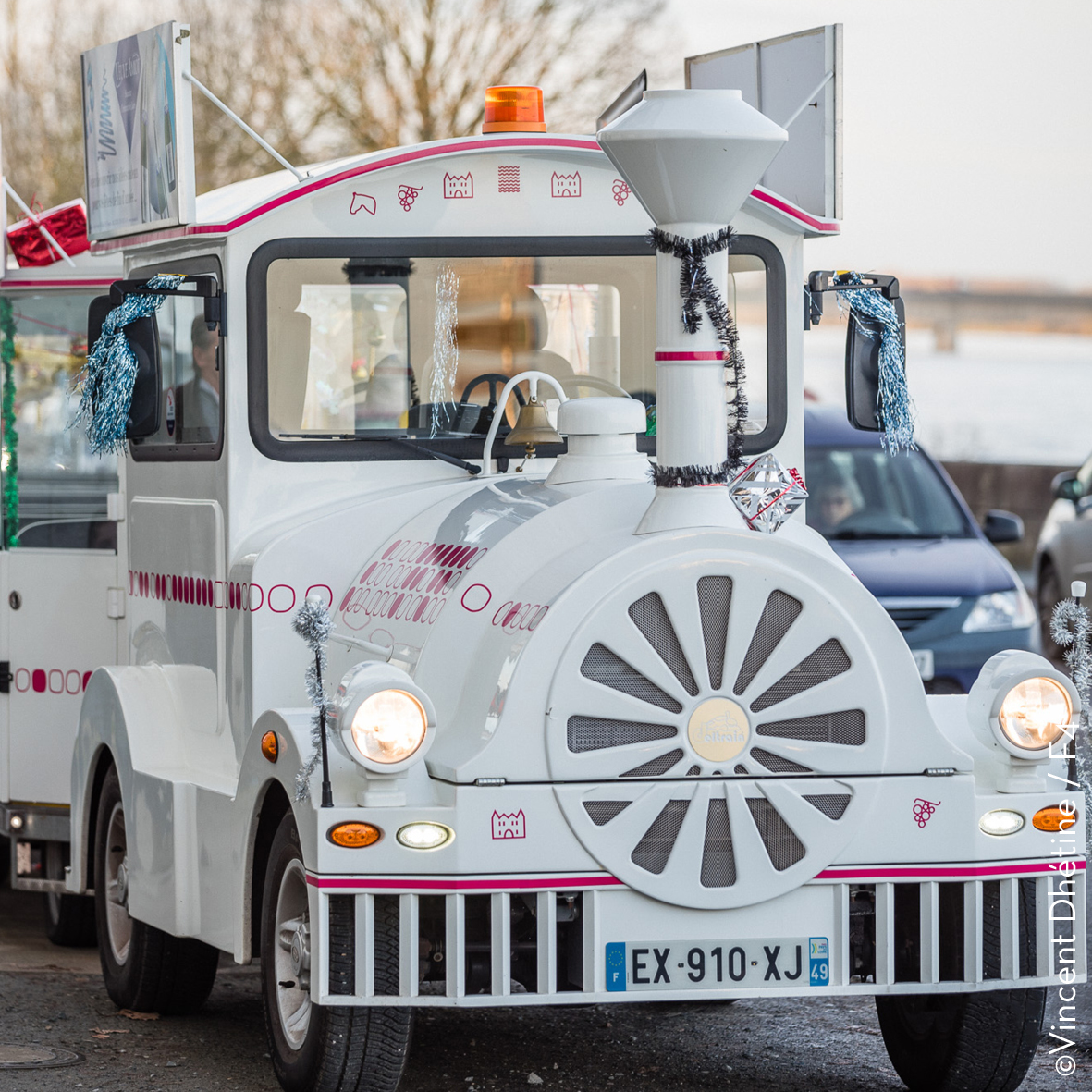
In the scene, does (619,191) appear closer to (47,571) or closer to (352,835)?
(352,835)

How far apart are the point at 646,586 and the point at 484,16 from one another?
62.2 feet

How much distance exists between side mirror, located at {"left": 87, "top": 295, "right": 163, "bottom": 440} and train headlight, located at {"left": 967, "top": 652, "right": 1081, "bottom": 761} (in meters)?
2.61

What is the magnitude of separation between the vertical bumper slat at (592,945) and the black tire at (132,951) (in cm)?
197

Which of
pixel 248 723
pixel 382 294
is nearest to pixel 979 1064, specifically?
pixel 248 723

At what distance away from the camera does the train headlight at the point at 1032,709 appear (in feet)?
15.8

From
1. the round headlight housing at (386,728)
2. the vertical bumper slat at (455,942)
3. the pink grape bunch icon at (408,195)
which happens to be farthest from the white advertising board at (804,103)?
the vertical bumper slat at (455,942)

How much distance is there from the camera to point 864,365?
231 inches

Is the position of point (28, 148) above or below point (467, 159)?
above

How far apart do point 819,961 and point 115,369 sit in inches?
107

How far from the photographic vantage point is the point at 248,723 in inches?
228

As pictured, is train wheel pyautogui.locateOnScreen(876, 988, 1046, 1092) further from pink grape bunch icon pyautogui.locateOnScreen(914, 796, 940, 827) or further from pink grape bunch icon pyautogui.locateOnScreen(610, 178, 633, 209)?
pink grape bunch icon pyautogui.locateOnScreen(610, 178, 633, 209)

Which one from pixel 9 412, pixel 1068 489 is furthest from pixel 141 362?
pixel 1068 489

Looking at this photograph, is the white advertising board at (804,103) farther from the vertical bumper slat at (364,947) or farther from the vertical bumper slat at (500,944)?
the vertical bumper slat at (364,947)

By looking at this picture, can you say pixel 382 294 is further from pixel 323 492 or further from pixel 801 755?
pixel 801 755
